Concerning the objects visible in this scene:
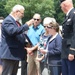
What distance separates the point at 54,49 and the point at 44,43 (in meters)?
0.57

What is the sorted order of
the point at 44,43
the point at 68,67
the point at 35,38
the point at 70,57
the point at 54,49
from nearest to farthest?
the point at 70,57, the point at 68,67, the point at 54,49, the point at 44,43, the point at 35,38

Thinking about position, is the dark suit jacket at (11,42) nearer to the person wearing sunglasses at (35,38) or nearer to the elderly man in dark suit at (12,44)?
the elderly man in dark suit at (12,44)

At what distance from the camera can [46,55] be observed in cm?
644

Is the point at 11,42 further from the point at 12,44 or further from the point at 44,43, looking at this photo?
the point at 44,43

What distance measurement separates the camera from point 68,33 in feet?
18.4

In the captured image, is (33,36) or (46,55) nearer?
(46,55)

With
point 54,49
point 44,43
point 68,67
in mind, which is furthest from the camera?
point 44,43

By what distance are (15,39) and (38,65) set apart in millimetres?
1467

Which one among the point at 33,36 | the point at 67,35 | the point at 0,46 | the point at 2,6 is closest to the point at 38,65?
the point at 33,36

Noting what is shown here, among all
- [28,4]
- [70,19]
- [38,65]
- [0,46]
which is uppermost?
[28,4]

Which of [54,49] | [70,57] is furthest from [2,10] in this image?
[70,57]

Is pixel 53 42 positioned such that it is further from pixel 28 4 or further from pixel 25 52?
pixel 28 4

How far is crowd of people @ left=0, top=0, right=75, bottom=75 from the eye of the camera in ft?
18.5

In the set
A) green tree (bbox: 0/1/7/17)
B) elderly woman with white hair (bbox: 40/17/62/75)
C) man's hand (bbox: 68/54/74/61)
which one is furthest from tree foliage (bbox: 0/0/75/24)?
man's hand (bbox: 68/54/74/61)
